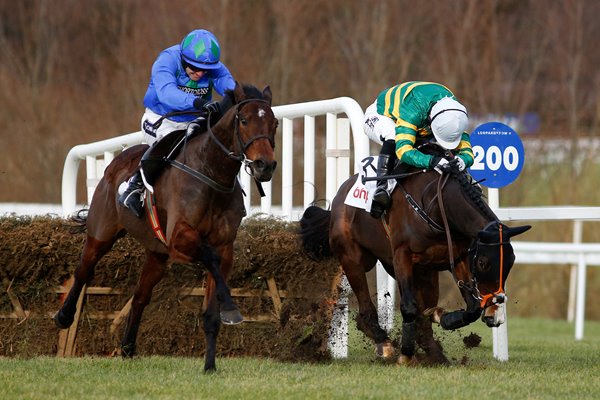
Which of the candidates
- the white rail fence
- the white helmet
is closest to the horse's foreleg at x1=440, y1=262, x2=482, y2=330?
the white helmet

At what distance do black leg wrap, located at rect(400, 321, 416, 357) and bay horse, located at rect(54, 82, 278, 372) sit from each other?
1.18m

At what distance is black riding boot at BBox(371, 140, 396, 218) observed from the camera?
8.63 m

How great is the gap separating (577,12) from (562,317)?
544 cm

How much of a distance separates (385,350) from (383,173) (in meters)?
1.21

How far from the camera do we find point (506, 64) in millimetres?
20484

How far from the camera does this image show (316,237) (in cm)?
922

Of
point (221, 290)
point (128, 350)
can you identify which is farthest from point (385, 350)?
point (128, 350)

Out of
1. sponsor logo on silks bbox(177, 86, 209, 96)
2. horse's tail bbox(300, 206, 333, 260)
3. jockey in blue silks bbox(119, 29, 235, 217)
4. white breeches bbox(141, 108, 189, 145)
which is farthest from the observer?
horse's tail bbox(300, 206, 333, 260)

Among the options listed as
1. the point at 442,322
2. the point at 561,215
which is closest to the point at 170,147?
the point at 442,322

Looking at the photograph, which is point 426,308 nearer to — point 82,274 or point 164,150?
point 164,150

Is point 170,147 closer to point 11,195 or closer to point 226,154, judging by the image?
point 226,154

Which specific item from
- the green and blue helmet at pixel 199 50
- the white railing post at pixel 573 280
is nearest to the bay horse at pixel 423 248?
the green and blue helmet at pixel 199 50

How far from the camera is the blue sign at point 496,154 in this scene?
934 centimetres

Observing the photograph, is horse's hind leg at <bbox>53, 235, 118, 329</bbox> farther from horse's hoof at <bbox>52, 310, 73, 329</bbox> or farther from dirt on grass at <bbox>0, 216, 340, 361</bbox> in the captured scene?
dirt on grass at <bbox>0, 216, 340, 361</bbox>
